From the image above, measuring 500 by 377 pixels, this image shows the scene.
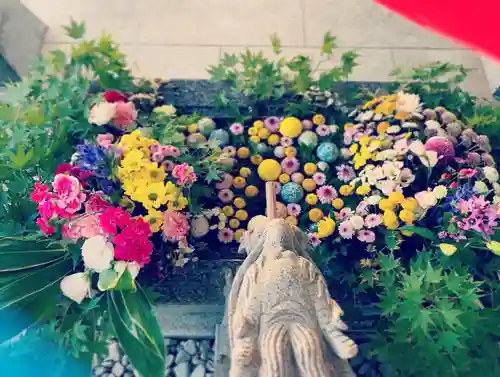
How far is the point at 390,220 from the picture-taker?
1.77 m

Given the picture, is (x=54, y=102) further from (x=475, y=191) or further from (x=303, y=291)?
(x=475, y=191)

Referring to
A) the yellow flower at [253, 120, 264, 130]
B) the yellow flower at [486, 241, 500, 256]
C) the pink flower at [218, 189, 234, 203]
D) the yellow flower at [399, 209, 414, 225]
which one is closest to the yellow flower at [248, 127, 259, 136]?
the yellow flower at [253, 120, 264, 130]

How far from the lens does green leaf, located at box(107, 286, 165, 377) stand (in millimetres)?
1432

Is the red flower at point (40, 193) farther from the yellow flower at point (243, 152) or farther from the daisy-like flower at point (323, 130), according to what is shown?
the daisy-like flower at point (323, 130)

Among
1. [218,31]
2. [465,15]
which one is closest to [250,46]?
[218,31]

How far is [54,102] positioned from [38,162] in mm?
290

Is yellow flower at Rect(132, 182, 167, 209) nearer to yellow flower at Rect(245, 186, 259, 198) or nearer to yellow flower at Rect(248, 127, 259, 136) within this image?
yellow flower at Rect(245, 186, 259, 198)

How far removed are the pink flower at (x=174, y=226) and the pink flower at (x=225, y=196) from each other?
0.78 ft

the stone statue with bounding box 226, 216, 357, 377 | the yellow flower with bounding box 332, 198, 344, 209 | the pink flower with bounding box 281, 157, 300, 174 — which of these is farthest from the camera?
the pink flower with bounding box 281, 157, 300, 174

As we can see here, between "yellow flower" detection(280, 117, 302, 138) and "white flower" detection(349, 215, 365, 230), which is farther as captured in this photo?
"yellow flower" detection(280, 117, 302, 138)

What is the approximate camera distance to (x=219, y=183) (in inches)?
77.6

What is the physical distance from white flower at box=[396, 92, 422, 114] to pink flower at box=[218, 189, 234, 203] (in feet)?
1.96

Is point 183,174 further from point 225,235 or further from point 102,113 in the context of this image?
point 102,113

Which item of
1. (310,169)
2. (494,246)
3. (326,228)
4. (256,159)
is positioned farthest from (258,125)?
Answer: (494,246)
